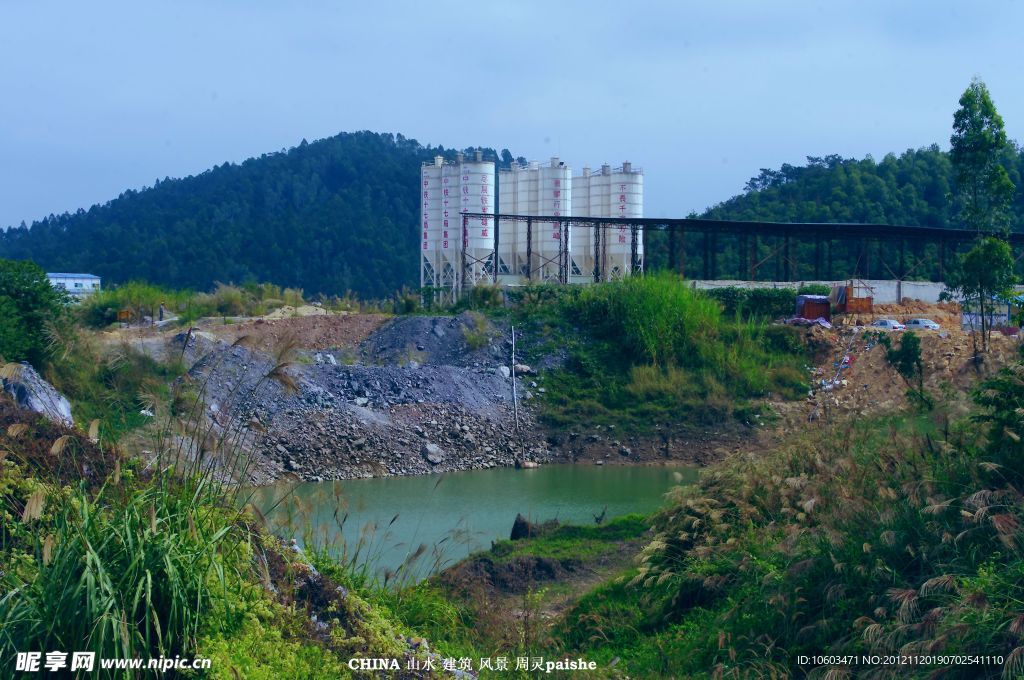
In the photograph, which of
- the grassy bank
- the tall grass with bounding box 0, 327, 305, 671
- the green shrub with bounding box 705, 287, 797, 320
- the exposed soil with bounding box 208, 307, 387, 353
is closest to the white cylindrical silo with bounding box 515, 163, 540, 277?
the grassy bank

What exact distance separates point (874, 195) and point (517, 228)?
18.1 metres

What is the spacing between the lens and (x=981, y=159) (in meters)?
20.9

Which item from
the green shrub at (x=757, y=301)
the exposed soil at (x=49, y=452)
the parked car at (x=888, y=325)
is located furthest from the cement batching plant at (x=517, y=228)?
the exposed soil at (x=49, y=452)

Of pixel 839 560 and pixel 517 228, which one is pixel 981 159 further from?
pixel 517 228

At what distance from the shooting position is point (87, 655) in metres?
4.59

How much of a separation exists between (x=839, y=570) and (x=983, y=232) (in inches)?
725

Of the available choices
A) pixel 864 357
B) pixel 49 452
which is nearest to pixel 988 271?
pixel 864 357

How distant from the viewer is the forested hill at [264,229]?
202 feet

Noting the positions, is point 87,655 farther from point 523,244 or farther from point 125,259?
point 125,259

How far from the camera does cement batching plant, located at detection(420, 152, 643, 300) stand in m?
38.2

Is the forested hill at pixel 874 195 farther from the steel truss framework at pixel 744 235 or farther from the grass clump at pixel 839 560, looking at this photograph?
the grass clump at pixel 839 560

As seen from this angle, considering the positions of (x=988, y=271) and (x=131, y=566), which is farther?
(x=988, y=271)

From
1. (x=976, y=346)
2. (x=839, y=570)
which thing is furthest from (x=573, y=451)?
(x=839, y=570)

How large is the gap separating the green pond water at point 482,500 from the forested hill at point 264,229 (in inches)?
1601
